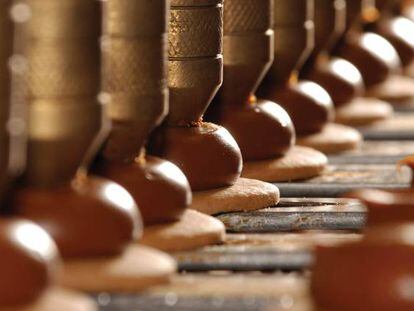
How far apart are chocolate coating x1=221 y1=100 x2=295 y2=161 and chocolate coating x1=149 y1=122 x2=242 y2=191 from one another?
0.21 m

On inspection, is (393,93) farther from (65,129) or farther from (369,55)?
(65,129)

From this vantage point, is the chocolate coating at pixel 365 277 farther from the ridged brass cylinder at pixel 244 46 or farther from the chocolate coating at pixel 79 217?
the ridged brass cylinder at pixel 244 46

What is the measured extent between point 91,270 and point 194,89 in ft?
1.88

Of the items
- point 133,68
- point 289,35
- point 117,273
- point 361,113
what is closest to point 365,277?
point 117,273

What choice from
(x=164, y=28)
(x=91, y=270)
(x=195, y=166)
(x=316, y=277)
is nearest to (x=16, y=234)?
(x=91, y=270)

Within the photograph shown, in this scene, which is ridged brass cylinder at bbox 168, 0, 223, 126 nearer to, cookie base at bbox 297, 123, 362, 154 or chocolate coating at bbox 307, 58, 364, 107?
cookie base at bbox 297, 123, 362, 154

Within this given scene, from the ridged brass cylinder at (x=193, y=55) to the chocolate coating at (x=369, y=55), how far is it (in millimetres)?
1266

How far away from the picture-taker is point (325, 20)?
346cm

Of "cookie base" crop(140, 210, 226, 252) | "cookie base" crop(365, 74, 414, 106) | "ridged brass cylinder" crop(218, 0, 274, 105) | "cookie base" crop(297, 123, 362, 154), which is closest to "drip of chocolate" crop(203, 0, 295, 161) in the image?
"ridged brass cylinder" crop(218, 0, 274, 105)

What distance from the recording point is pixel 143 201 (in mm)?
2295

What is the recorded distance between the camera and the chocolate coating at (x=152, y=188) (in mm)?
2297

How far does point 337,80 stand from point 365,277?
1.63 m

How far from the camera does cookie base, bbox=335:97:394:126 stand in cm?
367

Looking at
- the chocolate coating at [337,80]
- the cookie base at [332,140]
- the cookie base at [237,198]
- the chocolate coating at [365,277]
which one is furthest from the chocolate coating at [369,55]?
the chocolate coating at [365,277]
